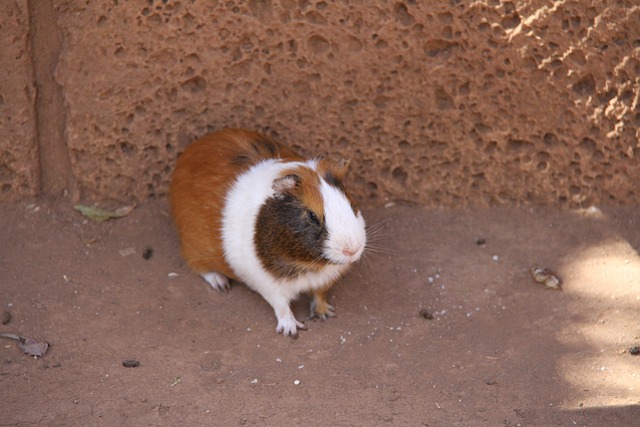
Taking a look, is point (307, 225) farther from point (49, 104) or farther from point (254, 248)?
point (49, 104)

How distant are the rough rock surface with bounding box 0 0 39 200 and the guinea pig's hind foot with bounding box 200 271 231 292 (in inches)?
41.5

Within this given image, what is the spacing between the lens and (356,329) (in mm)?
3865

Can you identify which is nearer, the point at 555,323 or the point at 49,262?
the point at 555,323

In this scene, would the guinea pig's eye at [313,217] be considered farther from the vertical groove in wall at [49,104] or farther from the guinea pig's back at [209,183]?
the vertical groove in wall at [49,104]

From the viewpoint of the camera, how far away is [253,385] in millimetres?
3488

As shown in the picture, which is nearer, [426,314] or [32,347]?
[32,347]

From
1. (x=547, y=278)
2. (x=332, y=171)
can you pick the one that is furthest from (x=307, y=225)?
(x=547, y=278)

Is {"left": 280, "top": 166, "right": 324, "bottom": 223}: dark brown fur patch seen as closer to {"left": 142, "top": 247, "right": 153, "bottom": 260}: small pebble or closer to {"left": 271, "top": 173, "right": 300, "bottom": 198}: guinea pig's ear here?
{"left": 271, "top": 173, "right": 300, "bottom": 198}: guinea pig's ear

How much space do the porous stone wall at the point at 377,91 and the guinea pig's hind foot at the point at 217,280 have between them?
2.03 ft

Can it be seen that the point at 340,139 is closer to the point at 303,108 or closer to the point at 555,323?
the point at 303,108

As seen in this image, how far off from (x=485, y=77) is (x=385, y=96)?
48 cm

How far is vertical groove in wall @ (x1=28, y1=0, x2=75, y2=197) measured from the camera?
13.6ft

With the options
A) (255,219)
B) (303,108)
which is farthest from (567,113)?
(255,219)

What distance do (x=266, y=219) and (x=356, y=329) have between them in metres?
0.64
